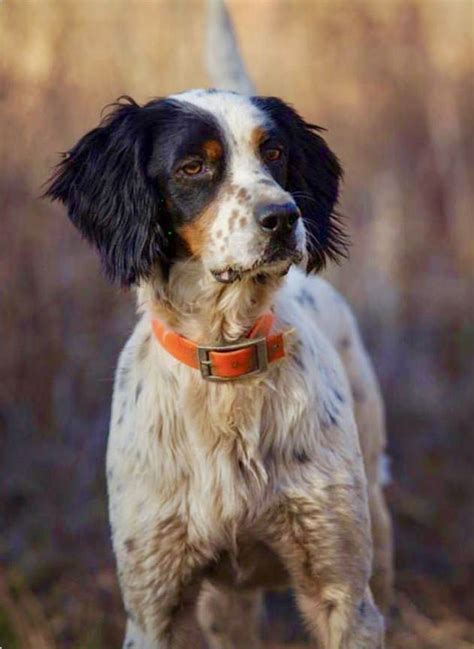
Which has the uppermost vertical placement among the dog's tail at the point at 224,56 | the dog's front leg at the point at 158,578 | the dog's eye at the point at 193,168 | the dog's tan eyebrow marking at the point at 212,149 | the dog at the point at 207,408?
the dog's tail at the point at 224,56

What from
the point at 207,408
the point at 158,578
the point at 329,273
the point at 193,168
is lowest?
the point at 158,578

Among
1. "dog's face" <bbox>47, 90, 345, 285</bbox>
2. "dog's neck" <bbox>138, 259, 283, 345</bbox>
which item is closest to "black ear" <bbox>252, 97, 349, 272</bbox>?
"dog's face" <bbox>47, 90, 345, 285</bbox>

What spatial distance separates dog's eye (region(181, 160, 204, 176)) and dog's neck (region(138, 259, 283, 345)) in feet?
0.71

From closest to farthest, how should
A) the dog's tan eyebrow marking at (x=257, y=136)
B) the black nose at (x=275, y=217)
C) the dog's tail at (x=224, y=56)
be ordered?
the black nose at (x=275, y=217) < the dog's tan eyebrow marking at (x=257, y=136) < the dog's tail at (x=224, y=56)

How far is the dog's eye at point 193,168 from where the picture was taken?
3.17m

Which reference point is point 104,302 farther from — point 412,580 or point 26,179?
point 412,580

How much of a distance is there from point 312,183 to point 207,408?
670 millimetres

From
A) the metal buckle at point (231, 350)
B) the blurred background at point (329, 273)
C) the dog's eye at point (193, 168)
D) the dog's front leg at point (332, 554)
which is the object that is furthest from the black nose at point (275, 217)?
the blurred background at point (329, 273)

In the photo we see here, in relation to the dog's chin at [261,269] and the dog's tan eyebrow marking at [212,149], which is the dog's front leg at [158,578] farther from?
the dog's tan eyebrow marking at [212,149]

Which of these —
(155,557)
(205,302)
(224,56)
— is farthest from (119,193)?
(224,56)

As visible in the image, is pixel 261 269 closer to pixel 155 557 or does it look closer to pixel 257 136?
pixel 257 136

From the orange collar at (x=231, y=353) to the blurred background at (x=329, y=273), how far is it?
136cm

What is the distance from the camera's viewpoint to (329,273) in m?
6.69

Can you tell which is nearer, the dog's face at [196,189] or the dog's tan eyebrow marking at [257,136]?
the dog's face at [196,189]
